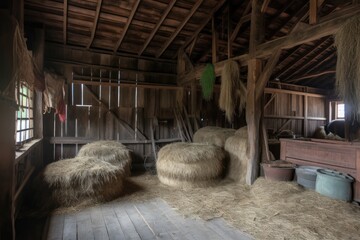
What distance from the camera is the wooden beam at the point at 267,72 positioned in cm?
391

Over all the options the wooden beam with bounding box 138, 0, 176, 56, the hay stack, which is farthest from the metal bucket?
the wooden beam with bounding box 138, 0, 176, 56

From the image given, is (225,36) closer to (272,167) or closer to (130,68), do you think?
(130,68)

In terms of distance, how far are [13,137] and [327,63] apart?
9.99m

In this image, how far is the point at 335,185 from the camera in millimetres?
3242

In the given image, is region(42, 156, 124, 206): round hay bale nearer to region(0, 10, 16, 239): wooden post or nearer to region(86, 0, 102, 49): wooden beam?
region(0, 10, 16, 239): wooden post

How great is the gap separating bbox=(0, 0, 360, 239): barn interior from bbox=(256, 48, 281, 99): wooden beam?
2cm

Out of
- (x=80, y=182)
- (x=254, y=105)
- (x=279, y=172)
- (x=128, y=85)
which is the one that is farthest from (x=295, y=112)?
(x=80, y=182)

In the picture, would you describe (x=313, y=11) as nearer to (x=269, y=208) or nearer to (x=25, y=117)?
(x=269, y=208)

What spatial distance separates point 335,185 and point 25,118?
5.13m

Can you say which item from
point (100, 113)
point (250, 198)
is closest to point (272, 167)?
point (250, 198)

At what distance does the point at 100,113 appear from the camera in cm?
590

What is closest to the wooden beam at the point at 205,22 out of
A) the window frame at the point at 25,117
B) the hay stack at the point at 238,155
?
the hay stack at the point at 238,155

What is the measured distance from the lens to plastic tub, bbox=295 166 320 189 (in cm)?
363

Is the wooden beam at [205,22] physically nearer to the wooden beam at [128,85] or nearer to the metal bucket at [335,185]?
the wooden beam at [128,85]
